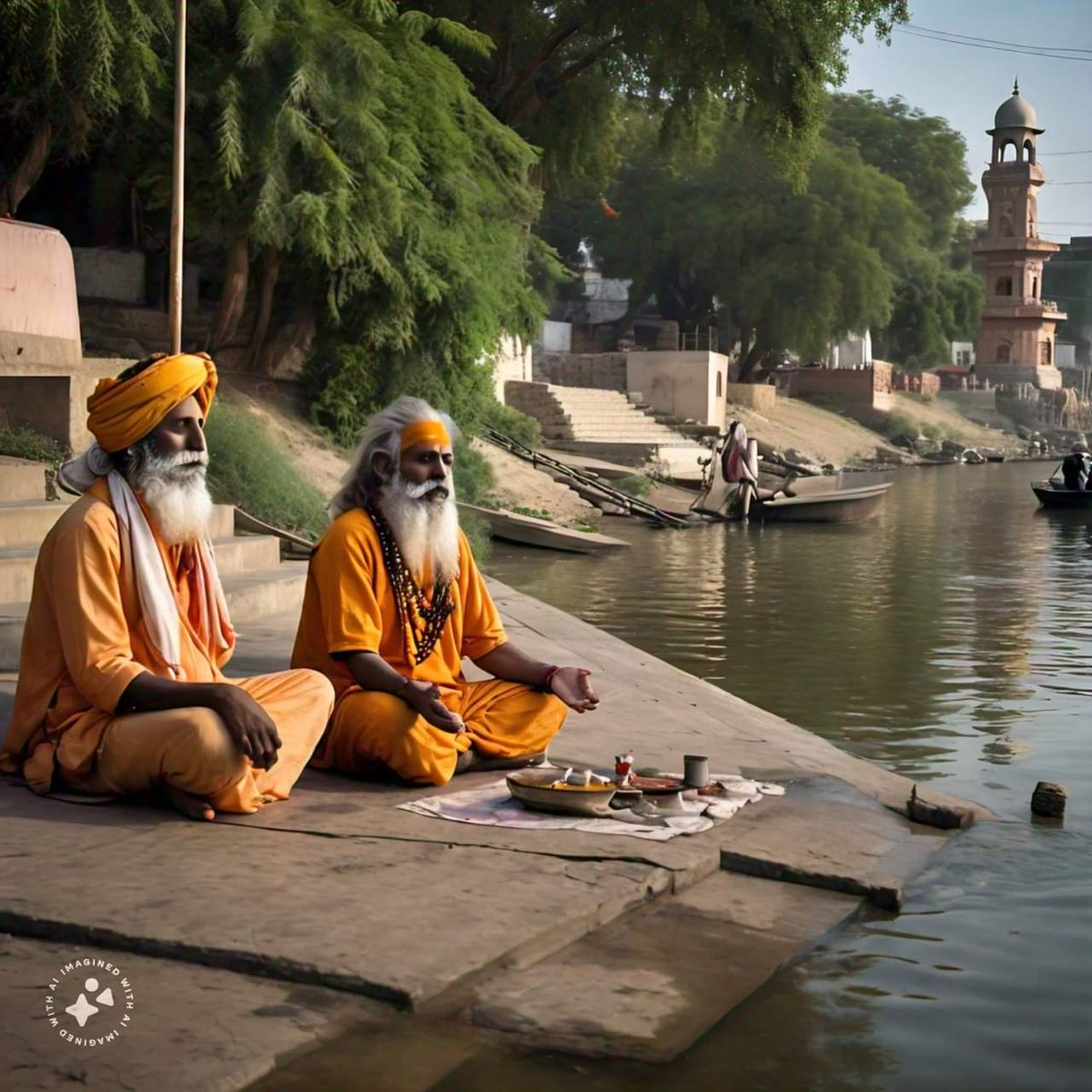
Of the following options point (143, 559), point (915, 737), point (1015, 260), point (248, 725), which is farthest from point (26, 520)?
point (1015, 260)

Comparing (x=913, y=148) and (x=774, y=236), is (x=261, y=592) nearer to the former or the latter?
(x=774, y=236)

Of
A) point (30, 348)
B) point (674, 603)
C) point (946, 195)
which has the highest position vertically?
point (946, 195)

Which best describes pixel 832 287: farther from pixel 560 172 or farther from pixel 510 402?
pixel 560 172

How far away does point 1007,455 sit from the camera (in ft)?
189

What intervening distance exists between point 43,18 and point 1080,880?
39.4ft

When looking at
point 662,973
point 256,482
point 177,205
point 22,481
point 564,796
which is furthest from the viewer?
point 256,482

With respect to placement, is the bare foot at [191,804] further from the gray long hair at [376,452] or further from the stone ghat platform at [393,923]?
the gray long hair at [376,452]

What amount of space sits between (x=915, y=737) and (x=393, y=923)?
15.2 ft

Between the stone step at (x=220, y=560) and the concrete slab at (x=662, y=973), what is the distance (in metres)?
4.01

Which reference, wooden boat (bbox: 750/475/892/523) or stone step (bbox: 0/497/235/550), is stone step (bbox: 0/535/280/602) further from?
wooden boat (bbox: 750/475/892/523)

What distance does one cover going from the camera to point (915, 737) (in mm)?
7895

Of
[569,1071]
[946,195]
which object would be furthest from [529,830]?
[946,195]

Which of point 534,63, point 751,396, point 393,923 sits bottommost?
point 393,923

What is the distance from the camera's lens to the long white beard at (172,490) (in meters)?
4.88
